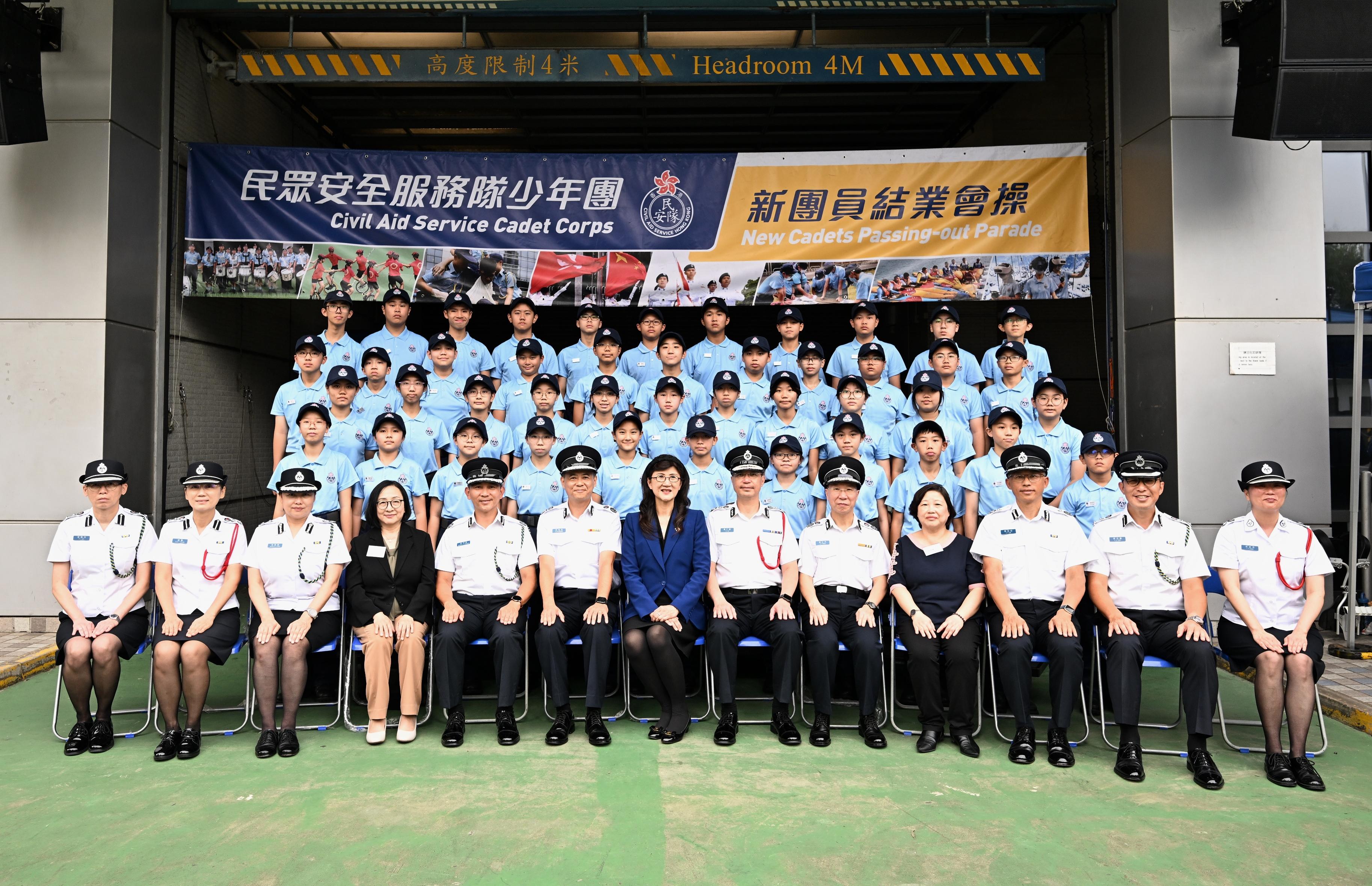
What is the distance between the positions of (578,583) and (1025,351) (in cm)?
330

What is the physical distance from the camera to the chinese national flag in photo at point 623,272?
280 inches

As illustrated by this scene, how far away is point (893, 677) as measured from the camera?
418cm

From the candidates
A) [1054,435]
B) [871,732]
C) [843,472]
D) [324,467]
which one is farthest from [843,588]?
[324,467]

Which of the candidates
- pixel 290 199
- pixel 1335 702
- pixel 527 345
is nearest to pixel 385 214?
pixel 290 199

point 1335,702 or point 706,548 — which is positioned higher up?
point 706,548

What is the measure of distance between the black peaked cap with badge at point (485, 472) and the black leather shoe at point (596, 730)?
3.97 feet

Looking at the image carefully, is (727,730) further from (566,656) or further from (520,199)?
(520,199)

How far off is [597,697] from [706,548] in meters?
0.89

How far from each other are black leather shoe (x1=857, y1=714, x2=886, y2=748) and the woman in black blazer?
2.10 metres

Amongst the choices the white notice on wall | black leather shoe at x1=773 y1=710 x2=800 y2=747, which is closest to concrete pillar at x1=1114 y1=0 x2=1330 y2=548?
the white notice on wall

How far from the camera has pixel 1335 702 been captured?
4.41 meters

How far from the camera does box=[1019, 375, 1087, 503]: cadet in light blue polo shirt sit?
5184mm

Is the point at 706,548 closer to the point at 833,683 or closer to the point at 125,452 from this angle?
the point at 833,683

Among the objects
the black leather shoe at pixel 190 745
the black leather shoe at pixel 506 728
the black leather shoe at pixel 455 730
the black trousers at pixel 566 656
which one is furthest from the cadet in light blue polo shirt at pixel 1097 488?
the black leather shoe at pixel 190 745
